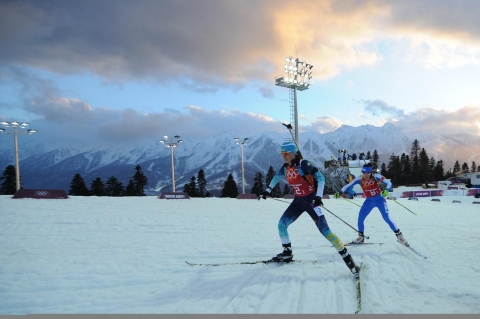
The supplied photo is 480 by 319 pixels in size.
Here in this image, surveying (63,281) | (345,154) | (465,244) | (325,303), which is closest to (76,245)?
(63,281)

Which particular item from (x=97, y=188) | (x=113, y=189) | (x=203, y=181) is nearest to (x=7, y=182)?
(x=97, y=188)

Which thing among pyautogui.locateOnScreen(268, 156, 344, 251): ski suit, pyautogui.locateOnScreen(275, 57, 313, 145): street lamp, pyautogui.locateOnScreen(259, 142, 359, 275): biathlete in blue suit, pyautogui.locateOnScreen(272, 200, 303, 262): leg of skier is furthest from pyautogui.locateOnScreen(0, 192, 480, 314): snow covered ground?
pyautogui.locateOnScreen(275, 57, 313, 145): street lamp

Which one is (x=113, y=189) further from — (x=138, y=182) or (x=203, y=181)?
(x=203, y=181)

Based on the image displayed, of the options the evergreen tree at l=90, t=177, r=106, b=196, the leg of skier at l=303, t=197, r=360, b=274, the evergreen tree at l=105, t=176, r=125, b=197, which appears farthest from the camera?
the evergreen tree at l=105, t=176, r=125, b=197

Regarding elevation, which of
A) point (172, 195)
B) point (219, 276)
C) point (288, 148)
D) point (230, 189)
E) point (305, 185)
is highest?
point (288, 148)

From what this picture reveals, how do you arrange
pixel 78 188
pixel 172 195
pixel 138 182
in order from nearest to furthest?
pixel 172 195 < pixel 78 188 < pixel 138 182

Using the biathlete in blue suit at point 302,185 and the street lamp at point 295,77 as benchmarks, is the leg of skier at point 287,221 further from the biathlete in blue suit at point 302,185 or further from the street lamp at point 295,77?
the street lamp at point 295,77

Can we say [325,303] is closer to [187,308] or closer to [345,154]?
[187,308]

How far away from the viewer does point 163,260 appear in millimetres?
5945

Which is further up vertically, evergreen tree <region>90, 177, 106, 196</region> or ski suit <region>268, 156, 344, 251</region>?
ski suit <region>268, 156, 344, 251</region>

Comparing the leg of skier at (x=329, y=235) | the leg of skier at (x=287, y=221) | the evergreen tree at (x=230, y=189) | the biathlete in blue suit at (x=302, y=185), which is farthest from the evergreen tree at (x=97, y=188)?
the leg of skier at (x=329, y=235)

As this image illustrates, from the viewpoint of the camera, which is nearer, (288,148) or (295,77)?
(288,148)

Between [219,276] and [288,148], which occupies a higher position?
[288,148]

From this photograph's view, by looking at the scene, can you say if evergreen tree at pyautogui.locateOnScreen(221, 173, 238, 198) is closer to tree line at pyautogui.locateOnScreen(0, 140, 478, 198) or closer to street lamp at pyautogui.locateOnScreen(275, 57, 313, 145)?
tree line at pyautogui.locateOnScreen(0, 140, 478, 198)
